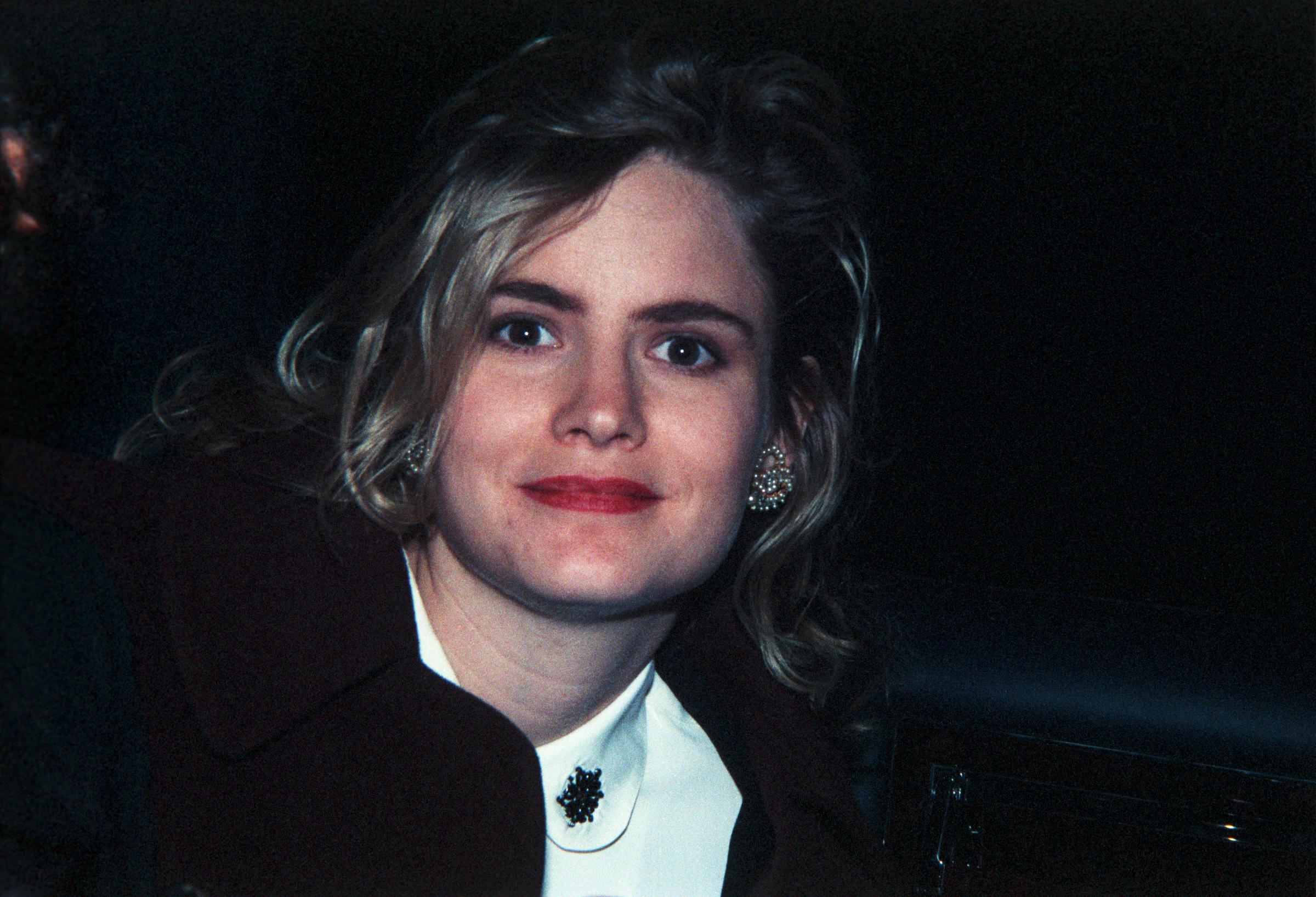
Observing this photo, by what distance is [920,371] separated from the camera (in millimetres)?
1854

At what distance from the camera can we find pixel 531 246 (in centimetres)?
113

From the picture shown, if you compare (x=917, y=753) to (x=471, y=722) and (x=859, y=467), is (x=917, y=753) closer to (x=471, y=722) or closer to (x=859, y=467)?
(x=859, y=467)

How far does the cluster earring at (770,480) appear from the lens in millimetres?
1442

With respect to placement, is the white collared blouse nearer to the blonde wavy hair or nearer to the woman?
the woman

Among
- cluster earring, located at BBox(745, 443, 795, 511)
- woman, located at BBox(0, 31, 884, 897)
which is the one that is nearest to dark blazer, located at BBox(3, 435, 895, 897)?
woman, located at BBox(0, 31, 884, 897)

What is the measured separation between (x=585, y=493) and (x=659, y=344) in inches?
8.9

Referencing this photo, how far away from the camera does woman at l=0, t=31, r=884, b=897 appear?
1.03 meters

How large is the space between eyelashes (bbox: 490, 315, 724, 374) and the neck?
0.31 meters

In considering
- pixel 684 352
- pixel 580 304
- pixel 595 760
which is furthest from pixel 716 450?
pixel 595 760

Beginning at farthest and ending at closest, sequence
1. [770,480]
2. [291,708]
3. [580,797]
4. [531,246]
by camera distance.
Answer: [770,480] < [580,797] < [531,246] < [291,708]

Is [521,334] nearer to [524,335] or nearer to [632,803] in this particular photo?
[524,335]

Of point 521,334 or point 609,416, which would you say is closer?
point 609,416

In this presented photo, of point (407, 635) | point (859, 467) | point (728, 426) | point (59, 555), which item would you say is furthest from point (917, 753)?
point (59, 555)

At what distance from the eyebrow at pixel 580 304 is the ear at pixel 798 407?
0.35m
